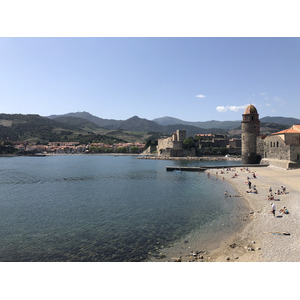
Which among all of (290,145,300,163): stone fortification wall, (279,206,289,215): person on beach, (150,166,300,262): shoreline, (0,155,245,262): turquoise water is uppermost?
(290,145,300,163): stone fortification wall

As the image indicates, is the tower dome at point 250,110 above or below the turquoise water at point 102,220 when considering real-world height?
above

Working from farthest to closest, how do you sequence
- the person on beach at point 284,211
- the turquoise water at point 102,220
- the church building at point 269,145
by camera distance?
the church building at point 269,145, the person on beach at point 284,211, the turquoise water at point 102,220

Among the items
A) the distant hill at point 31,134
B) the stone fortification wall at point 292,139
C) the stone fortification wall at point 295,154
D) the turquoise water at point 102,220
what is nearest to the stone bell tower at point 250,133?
the stone fortification wall at point 292,139

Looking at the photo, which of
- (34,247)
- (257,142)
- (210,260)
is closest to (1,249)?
(34,247)

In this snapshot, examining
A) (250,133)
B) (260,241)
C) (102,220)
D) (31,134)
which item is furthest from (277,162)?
(31,134)

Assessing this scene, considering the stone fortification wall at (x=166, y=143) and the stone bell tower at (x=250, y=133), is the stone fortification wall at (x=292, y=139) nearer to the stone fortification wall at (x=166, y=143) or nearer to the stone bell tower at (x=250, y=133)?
the stone bell tower at (x=250, y=133)

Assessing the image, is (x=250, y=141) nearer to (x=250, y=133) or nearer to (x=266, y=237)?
(x=250, y=133)

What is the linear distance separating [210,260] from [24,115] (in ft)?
689

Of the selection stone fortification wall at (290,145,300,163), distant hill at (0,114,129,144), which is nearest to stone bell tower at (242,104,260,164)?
stone fortification wall at (290,145,300,163)

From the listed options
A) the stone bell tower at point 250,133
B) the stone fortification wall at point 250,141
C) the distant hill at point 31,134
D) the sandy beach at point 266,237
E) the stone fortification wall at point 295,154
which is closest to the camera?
the sandy beach at point 266,237

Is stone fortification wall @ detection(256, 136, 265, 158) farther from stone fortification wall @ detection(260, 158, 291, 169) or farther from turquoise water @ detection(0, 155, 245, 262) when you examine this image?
turquoise water @ detection(0, 155, 245, 262)

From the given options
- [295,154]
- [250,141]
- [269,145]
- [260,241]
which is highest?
[250,141]

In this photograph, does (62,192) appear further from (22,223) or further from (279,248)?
(279,248)

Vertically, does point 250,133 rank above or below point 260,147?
above
